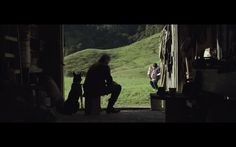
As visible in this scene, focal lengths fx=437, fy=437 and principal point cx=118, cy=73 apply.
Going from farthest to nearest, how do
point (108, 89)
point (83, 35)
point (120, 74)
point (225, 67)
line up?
point (83, 35) < point (120, 74) < point (108, 89) < point (225, 67)

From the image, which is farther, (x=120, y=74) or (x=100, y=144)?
(x=120, y=74)

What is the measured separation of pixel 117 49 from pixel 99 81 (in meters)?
37.4

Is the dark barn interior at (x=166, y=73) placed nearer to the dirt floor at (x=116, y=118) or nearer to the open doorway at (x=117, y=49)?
the dirt floor at (x=116, y=118)

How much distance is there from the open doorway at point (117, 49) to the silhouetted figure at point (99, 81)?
16767 millimetres

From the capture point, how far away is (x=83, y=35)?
2110 inches

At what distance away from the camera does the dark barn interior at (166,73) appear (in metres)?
7.54

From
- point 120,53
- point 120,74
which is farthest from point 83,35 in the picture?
point 120,74

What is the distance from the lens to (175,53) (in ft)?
39.1

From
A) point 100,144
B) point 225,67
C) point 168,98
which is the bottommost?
point 100,144

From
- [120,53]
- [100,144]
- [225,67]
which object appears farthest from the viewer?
[120,53]

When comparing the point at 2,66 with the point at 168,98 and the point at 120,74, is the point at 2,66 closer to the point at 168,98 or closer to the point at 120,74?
the point at 168,98

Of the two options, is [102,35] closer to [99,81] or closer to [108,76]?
[108,76]

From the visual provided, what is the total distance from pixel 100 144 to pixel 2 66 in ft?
10.1

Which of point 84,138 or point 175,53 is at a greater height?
point 175,53
